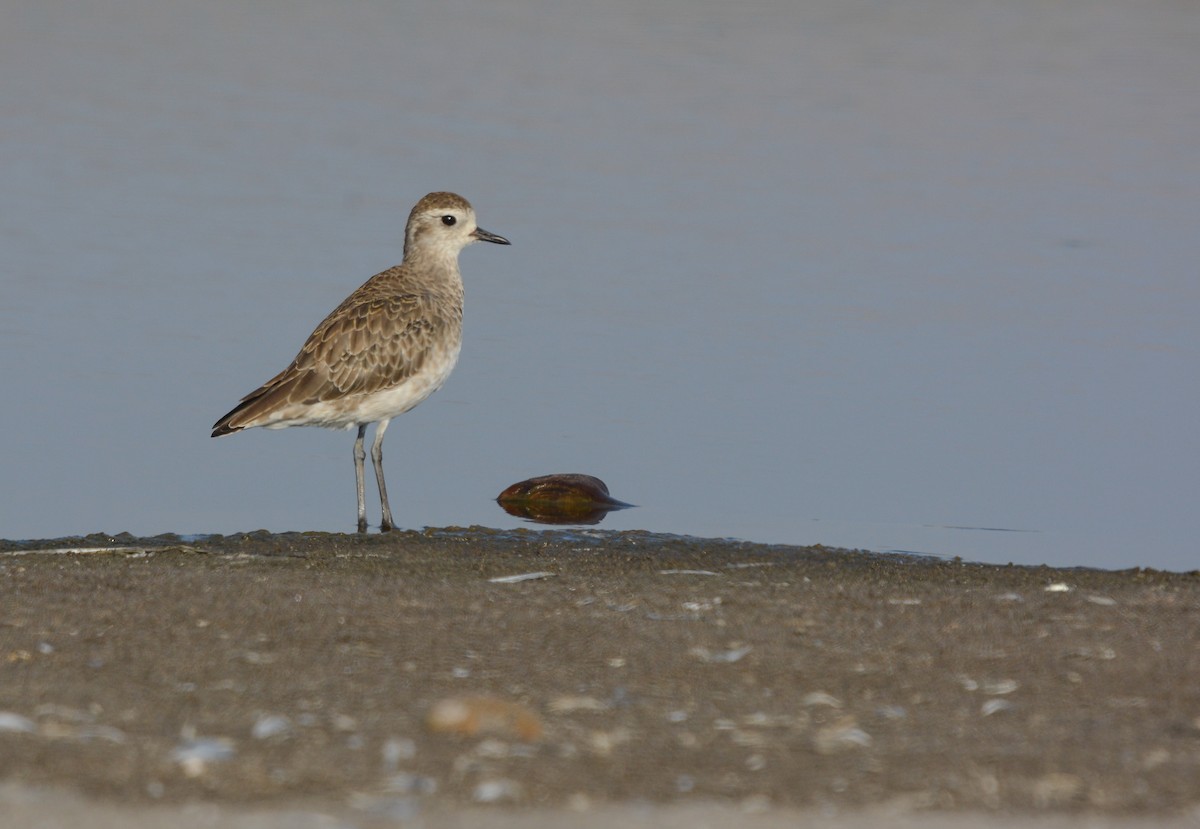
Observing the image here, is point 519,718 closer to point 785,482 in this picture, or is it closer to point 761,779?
point 761,779

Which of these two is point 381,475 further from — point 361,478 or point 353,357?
point 353,357

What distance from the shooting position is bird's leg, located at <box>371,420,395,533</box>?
33.4 ft

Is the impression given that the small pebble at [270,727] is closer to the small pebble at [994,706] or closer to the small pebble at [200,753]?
the small pebble at [200,753]

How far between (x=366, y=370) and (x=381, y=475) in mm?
605

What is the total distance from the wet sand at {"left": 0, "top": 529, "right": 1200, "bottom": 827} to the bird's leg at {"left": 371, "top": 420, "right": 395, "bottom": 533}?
2.01 metres

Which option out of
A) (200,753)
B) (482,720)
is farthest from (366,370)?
(200,753)

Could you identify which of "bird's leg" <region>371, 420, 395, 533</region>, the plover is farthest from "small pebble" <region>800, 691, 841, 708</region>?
the plover

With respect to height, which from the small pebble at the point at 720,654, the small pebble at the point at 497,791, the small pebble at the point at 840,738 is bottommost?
the small pebble at the point at 497,791

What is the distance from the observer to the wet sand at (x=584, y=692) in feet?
15.4

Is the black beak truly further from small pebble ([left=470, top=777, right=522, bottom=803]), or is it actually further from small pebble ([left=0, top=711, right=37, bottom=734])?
small pebble ([left=470, top=777, right=522, bottom=803])

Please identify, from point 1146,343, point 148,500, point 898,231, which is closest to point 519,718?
point 148,500

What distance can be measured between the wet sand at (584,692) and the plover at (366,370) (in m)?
2.15

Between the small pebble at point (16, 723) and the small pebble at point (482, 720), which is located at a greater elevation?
the small pebble at point (482, 720)

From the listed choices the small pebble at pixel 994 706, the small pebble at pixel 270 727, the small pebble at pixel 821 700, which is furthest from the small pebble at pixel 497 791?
the small pebble at pixel 994 706
